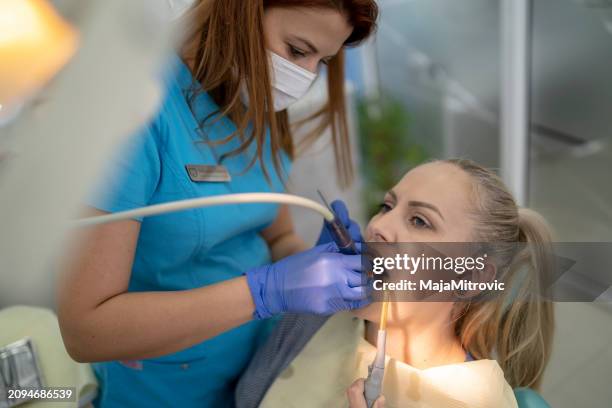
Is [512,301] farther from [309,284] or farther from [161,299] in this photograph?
[161,299]

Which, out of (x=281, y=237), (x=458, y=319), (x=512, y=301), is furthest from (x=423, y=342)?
(x=281, y=237)

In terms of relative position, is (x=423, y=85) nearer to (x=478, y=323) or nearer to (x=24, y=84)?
(x=478, y=323)

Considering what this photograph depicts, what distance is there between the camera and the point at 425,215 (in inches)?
40.6

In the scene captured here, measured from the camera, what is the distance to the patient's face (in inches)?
40.3

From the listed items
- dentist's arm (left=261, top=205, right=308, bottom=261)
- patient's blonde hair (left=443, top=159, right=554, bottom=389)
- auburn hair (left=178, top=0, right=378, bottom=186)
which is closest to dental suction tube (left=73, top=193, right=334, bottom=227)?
auburn hair (left=178, top=0, right=378, bottom=186)

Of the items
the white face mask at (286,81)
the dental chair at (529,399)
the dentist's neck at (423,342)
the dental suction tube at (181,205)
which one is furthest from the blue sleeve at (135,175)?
the dental chair at (529,399)

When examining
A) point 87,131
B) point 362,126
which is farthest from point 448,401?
point 362,126

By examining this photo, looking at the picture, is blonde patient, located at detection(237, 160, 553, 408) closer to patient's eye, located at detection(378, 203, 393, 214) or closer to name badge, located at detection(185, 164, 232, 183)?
patient's eye, located at detection(378, 203, 393, 214)

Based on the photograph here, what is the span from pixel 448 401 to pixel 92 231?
808 mm

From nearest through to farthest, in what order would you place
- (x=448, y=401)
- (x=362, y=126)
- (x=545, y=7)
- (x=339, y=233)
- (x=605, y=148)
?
(x=339, y=233), (x=448, y=401), (x=605, y=148), (x=545, y=7), (x=362, y=126)

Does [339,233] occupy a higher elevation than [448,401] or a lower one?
higher

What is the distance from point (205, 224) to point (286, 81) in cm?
37

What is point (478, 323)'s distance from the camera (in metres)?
1.08

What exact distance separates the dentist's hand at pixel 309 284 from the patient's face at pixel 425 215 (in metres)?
0.11
